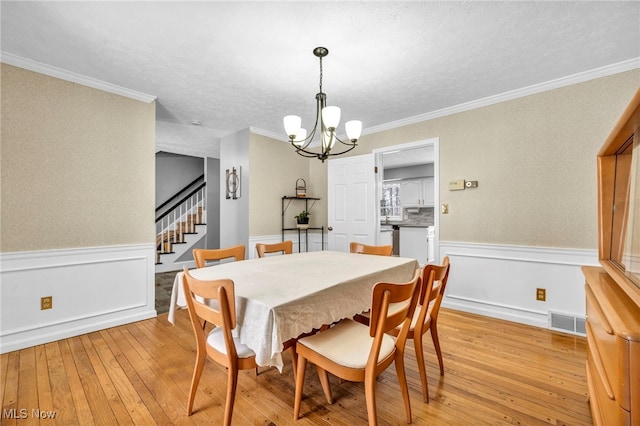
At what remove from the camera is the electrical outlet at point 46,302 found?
2.53 meters

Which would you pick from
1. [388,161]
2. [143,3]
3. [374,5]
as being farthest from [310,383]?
[388,161]

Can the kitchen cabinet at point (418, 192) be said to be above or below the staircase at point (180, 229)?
above

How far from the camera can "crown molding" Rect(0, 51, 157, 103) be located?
7.80 ft

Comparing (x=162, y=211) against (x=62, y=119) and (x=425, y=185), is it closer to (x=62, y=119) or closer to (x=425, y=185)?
(x=62, y=119)

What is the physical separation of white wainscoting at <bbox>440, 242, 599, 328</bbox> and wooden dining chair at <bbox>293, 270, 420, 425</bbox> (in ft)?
7.22

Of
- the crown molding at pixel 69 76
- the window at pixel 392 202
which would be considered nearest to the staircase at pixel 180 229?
the crown molding at pixel 69 76

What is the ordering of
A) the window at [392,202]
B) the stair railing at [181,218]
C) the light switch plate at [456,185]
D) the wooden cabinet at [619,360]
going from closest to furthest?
the wooden cabinet at [619,360] → the light switch plate at [456,185] → the stair railing at [181,218] → the window at [392,202]

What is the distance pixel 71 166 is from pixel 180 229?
Result: 3.85 m

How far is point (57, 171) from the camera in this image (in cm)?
261

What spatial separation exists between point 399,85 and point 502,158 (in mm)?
1435

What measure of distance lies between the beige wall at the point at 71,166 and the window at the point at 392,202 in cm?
585

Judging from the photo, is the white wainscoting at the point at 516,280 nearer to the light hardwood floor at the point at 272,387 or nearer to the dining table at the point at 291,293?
the light hardwood floor at the point at 272,387

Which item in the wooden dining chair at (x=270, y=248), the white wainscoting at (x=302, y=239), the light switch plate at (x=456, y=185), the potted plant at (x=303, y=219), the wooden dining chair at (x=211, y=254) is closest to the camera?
the wooden dining chair at (x=211, y=254)

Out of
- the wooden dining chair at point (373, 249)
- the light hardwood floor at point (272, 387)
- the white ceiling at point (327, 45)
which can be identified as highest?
the white ceiling at point (327, 45)
